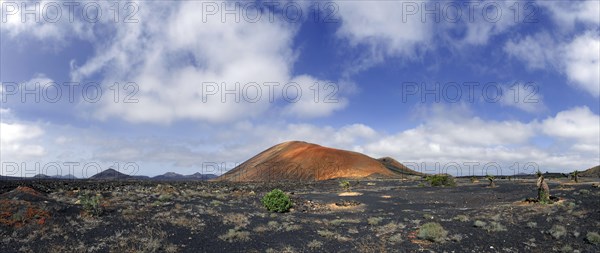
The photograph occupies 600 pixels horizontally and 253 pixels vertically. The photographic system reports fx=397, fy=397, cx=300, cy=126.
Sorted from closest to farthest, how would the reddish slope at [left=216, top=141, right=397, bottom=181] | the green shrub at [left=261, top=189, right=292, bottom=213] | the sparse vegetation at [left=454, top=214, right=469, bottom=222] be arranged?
the sparse vegetation at [left=454, top=214, right=469, bottom=222]
the green shrub at [left=261, top=189, right=292, bottom=213]
the reddish slope at [left=216, top=141, right=397, bottom=181]

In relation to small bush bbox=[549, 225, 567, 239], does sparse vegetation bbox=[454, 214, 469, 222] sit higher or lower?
lower

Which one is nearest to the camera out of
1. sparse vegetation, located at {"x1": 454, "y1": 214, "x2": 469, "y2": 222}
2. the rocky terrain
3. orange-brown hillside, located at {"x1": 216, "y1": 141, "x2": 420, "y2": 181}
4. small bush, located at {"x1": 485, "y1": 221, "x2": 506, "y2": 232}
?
the rocky terrain

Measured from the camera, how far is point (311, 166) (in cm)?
9200

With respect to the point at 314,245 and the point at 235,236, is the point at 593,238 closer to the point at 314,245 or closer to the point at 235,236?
the point at 314,245

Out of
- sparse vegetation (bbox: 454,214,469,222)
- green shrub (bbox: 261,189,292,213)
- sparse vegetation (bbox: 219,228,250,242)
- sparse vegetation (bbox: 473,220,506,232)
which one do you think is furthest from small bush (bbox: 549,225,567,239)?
green shrub (bbox: 261,189,292,213)

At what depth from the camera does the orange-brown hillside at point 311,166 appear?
287ft

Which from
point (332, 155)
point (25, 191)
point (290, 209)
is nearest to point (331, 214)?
point (290, 209)

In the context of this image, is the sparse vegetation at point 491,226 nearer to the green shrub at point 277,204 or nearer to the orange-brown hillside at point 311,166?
the green shrub at point 277,204

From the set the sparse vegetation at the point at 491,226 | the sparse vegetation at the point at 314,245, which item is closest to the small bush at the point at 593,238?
the sparse vegetation at the point at 491,226

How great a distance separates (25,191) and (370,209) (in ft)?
71.2

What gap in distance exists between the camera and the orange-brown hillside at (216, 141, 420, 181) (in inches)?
3442

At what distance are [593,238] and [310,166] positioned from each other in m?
77.0

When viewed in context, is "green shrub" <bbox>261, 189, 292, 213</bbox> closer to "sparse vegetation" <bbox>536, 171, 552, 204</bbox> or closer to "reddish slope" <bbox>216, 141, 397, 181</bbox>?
"sparse vegetation" <bbox>536, 171, 552, 204</bbox>

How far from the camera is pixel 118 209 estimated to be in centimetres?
2194
